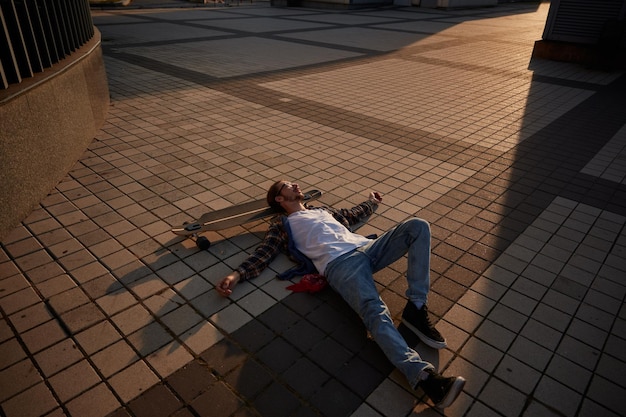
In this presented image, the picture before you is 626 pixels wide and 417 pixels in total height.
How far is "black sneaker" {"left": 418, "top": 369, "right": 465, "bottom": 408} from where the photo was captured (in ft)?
8.10

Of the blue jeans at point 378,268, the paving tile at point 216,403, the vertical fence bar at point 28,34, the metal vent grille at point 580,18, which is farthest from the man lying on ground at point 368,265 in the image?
the metal vent grille at point 580,18

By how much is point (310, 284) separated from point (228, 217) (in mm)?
1169

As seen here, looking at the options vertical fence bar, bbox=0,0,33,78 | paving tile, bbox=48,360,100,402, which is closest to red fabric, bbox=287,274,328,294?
paving tile, bbox=48,360,100,402

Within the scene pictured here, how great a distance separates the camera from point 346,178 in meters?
5.29

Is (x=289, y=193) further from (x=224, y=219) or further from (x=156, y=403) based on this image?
(x=156, y=403)

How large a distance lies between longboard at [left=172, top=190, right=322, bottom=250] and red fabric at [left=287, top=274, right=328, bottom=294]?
2.90 feet

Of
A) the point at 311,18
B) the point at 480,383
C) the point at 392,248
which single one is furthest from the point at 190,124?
the point at 311,18

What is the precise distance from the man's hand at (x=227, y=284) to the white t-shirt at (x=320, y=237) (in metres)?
0.60

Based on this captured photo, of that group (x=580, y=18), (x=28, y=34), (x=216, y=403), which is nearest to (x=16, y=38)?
(x=28, y=34)

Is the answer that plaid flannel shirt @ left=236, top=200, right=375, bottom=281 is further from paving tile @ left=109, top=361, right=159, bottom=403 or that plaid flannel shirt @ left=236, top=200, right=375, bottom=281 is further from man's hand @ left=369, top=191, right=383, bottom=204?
paving tile @ left=109, top=361, right=159, bottom=403

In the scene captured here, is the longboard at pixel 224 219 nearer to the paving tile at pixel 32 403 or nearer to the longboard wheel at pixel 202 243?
the longboard wheel at pixel 202 243

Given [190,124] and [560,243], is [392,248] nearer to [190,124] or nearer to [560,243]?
[560,243]

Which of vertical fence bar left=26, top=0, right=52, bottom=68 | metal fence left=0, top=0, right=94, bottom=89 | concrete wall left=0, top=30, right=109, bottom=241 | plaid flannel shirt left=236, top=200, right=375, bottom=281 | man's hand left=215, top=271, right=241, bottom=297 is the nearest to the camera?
man's hand left=215, top=271, right=241, bottom=297

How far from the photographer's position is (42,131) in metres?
4.66
